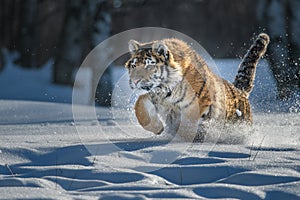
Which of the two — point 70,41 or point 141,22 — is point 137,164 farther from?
point 141,22

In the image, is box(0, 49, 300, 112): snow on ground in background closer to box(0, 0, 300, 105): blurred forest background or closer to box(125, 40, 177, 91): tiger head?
box(0, 0, 300, 105): blurred forest background

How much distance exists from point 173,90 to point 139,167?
1632 mm

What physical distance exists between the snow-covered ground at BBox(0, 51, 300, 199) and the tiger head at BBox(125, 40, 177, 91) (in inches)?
20.6

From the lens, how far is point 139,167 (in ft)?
16.6

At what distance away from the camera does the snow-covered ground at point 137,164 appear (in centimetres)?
434

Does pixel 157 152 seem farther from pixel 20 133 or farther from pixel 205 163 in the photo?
pixel 20 133

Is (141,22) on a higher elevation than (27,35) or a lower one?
higher

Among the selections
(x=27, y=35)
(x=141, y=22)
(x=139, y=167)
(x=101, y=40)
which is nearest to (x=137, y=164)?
(x=139, y=167)

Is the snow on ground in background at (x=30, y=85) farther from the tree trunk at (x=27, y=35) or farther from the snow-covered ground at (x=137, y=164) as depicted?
the snow-covered ground at (x=137, y=164)

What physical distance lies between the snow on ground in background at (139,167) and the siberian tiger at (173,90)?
11.3 inches

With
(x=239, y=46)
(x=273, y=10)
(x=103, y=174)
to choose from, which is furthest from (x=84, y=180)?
(x=239, y=46)

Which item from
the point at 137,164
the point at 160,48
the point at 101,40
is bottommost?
the point at 137,164

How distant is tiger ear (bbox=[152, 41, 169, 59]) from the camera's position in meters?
6.56

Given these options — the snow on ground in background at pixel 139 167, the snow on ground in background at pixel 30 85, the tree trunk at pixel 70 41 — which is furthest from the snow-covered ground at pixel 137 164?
the tree trunk at pixel 70 41
